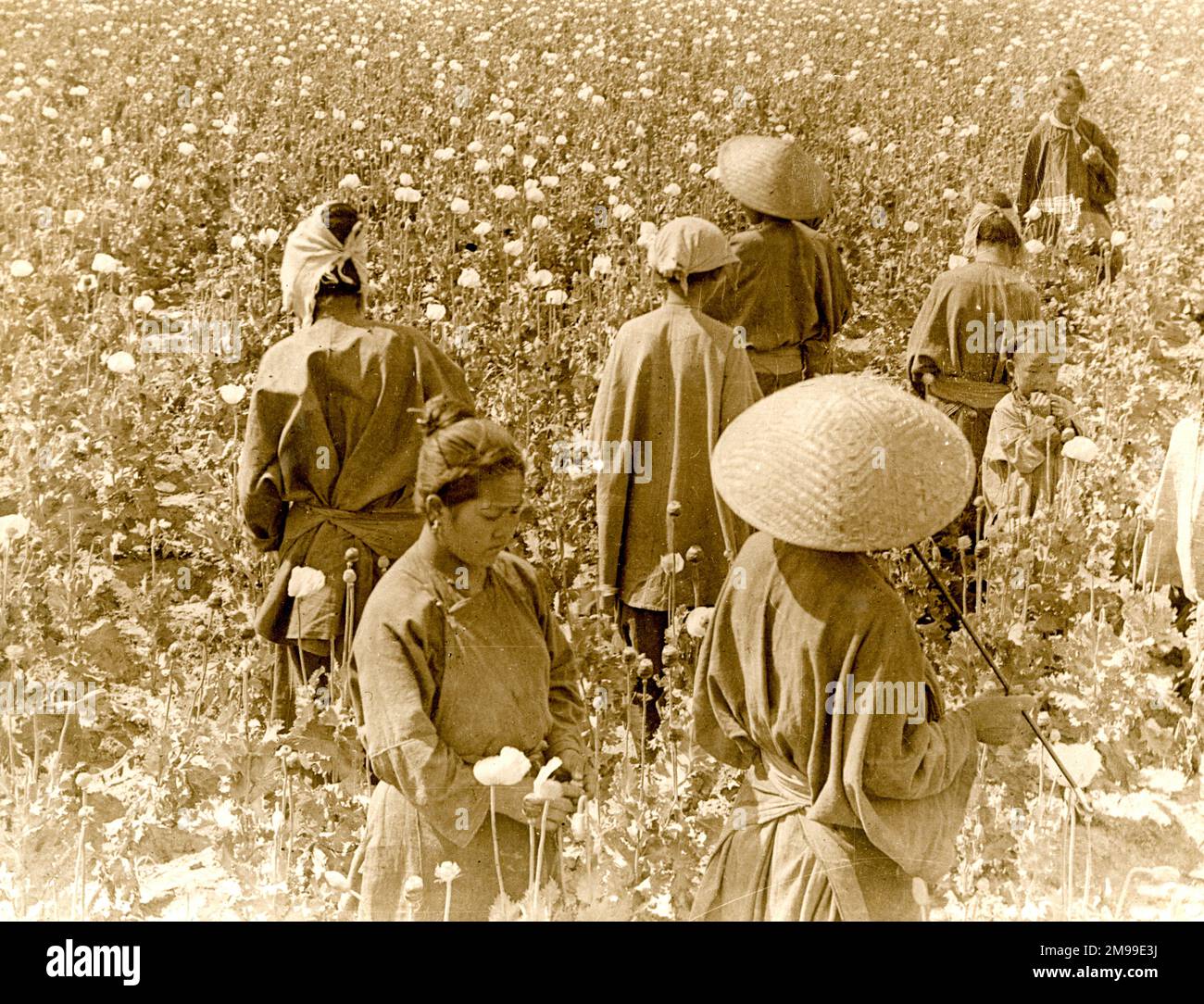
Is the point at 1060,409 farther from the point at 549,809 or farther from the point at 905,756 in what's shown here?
the point at 549,809

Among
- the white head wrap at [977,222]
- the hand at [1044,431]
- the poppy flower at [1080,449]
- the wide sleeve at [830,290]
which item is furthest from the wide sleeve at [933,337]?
the poppy flower at [1080,449]

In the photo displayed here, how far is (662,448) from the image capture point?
200 inches

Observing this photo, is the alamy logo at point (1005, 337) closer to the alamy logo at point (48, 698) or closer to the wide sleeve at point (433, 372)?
the wide sleeve at point (433, 372)

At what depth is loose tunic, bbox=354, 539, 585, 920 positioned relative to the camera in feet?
11.0

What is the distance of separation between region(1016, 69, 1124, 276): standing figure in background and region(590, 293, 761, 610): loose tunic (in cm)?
270

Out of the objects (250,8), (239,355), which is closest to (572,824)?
(239,355)

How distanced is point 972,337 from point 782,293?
65 cm

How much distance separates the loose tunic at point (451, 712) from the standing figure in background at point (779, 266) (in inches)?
109

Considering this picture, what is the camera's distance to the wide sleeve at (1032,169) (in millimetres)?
7328

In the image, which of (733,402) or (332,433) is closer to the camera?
(332,433)
